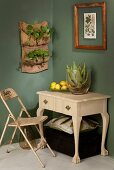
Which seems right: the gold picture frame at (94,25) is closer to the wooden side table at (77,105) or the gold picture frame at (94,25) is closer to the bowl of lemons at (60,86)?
the bowl of lemons at (60,86)

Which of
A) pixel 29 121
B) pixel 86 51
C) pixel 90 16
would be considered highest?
pixel 90 16

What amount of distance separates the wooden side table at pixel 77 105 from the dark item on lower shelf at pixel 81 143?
0.09 m

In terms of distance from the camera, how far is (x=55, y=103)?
4555 mm

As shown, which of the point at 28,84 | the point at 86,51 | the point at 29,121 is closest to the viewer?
the point at 29,121

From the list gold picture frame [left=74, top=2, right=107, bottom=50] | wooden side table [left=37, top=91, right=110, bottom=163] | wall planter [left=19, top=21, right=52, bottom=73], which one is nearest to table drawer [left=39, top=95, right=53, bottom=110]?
wooden side table [left=37, top=91, right=110, bottom=163]

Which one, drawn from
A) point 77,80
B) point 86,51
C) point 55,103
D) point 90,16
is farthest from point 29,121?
point 90,16

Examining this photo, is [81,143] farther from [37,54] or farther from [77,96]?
[37,54]

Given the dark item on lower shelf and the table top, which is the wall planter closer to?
the table top

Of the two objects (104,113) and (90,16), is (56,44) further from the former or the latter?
(104,113)

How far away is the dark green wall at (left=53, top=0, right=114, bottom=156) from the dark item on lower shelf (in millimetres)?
168

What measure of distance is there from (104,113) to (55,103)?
58 centimetres

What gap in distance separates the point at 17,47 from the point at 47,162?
1535 millimetres

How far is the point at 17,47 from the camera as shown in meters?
4.95

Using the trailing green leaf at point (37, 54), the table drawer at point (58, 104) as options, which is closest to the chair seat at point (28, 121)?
the table drawer at point (58, 104)
